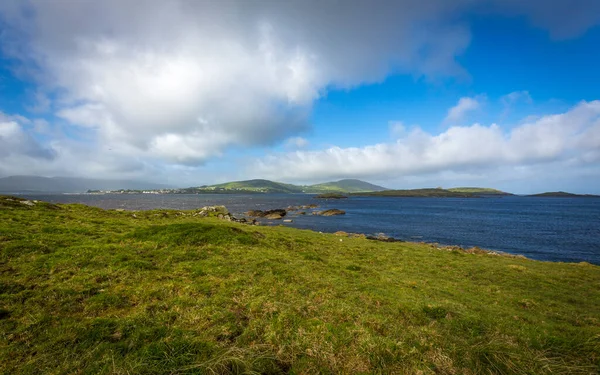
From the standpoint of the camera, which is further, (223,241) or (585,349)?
(223,241)

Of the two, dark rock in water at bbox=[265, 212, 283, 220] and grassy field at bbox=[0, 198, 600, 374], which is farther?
dark rock in water at bbox=[265, 212, 283, 220]

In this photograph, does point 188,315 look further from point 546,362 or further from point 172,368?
point 546,362

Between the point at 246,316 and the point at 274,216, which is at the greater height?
the point at 246,316

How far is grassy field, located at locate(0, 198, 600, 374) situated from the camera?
6840 mm

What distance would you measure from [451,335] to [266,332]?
271 inches

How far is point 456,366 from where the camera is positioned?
7129 millimetres

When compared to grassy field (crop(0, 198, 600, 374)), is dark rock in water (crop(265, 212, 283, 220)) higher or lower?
lower

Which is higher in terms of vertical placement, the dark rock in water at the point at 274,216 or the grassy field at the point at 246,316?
the grassy field at the point at 246,316

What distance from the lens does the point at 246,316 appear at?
9.27 m

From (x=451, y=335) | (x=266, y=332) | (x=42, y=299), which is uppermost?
(x=42, y=299)

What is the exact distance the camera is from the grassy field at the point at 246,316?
684cm

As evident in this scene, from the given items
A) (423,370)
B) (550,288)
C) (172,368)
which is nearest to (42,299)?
(172,368)

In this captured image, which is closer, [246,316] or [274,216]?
[246,316]

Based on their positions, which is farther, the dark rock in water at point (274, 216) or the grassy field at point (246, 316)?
the dark rock in water at point (274, 216)
